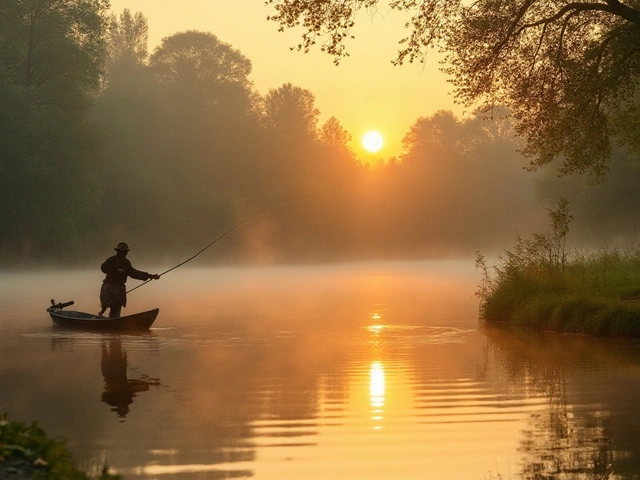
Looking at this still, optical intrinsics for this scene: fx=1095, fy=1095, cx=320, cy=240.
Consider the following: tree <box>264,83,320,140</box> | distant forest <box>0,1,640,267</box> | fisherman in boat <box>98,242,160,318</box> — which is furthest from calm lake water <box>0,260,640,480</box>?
tree <box>264,83,320,140</box>

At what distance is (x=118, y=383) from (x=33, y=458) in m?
7.92

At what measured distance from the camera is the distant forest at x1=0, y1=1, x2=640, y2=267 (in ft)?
196

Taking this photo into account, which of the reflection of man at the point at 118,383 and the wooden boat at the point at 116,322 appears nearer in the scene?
the reflection of man at the point at 118,383

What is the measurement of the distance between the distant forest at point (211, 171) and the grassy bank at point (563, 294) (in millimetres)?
11789

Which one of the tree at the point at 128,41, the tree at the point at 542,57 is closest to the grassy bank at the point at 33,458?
the tree at the point at 542,57

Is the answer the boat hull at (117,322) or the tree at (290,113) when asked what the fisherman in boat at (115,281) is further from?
the tree at (290,113)

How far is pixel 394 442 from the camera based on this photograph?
11.6 meters

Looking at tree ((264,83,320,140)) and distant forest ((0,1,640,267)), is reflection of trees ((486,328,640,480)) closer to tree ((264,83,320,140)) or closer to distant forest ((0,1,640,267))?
distant forest ((0,1,640,267))

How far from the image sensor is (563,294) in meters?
25.5

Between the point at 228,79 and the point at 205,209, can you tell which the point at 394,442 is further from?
the point at 228,79

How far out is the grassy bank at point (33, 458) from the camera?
8.30m

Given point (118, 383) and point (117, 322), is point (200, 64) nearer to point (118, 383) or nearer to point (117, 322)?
point (117, 322)

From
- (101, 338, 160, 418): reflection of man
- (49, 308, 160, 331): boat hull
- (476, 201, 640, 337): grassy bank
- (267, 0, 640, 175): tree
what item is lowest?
(101, 338, 160, 418): reflection of man

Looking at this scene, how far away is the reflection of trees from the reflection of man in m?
5.34
